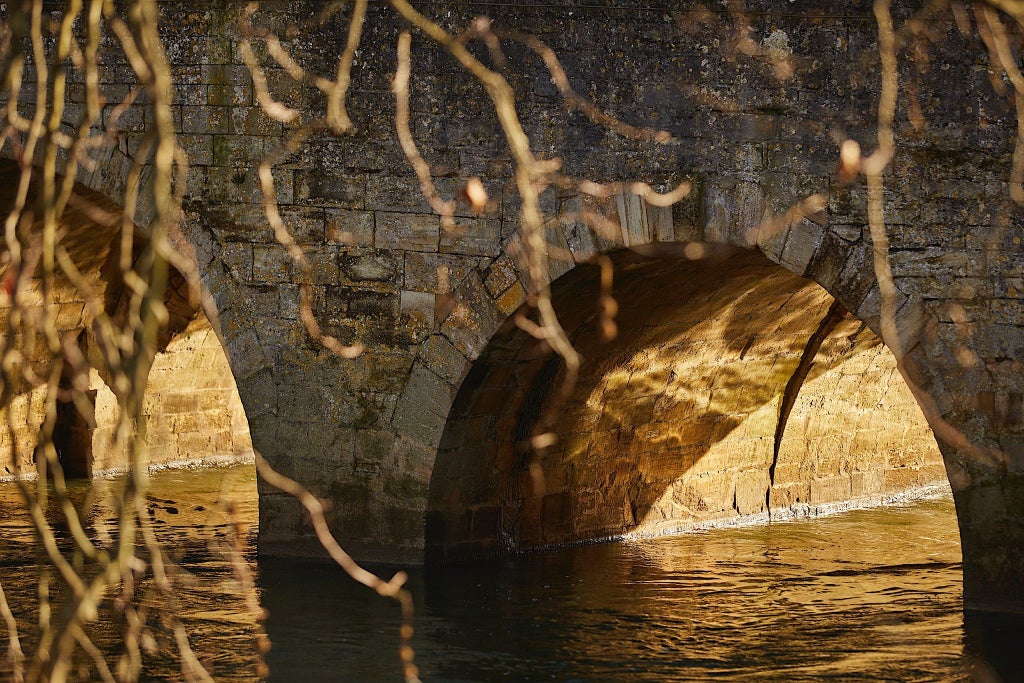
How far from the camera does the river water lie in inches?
234

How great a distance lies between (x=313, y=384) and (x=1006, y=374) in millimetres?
3090

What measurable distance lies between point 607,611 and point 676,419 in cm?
219

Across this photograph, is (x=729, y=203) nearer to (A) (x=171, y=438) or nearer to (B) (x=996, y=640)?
(B) (x=996, y=640)

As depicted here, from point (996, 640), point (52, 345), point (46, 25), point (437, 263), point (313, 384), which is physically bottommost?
point (996, 640)

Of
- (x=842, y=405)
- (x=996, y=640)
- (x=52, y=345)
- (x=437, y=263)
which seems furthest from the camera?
(x=842, y=405)

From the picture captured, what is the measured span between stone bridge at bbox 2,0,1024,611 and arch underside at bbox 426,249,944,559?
0.03m

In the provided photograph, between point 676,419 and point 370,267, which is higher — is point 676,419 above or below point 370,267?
below

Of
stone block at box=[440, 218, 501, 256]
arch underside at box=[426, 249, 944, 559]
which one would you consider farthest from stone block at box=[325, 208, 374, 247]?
arch underside at box=[426, 249, 944, 559]

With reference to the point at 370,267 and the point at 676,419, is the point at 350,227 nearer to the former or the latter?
the point at 370,267

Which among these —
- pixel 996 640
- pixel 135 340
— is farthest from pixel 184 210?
pixel 135 340

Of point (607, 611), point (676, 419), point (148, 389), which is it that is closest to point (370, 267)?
point (607, 611)

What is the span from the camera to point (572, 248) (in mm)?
6617

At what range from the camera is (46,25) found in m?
7.30

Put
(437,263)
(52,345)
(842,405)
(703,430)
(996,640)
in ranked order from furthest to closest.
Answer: (842,405) → (703,430) → (437,263) → (996,640) → (52,345)
